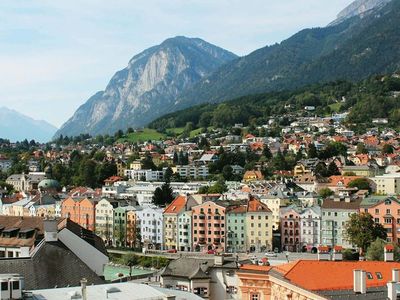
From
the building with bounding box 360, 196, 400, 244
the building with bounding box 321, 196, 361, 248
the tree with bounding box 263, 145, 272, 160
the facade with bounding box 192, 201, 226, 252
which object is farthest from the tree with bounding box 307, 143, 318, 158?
the building with bounding box 360, 196, 400, 244

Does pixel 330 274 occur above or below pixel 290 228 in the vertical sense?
above

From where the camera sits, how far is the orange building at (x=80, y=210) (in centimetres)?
10350

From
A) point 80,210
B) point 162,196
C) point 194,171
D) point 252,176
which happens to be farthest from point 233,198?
point 194,171

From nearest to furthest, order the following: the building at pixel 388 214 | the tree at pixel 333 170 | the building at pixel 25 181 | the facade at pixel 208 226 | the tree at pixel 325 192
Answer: the building at pixel 388 214
the facade at pixel 208 226
the tree at pixel 325 192
the tree at pixel 333 170
the building at pixel 25 181

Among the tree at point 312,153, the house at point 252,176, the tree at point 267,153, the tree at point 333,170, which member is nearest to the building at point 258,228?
the house at point 252,176

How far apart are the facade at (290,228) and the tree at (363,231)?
10.2 metres

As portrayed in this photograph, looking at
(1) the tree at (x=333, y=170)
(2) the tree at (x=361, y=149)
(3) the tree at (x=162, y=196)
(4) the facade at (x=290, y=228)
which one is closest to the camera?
(4) the facade at (x=290, y=228)

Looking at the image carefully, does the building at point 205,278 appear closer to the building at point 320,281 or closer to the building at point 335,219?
→ the building at point 320,281

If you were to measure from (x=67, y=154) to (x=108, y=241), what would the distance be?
101 meters

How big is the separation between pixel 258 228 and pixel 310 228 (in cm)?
575

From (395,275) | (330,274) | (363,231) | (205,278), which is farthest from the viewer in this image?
(363,231)

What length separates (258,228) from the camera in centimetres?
8806

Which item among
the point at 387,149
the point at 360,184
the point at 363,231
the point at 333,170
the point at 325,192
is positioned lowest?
the point at 363,231

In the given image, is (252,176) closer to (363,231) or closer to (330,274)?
(363,231)
